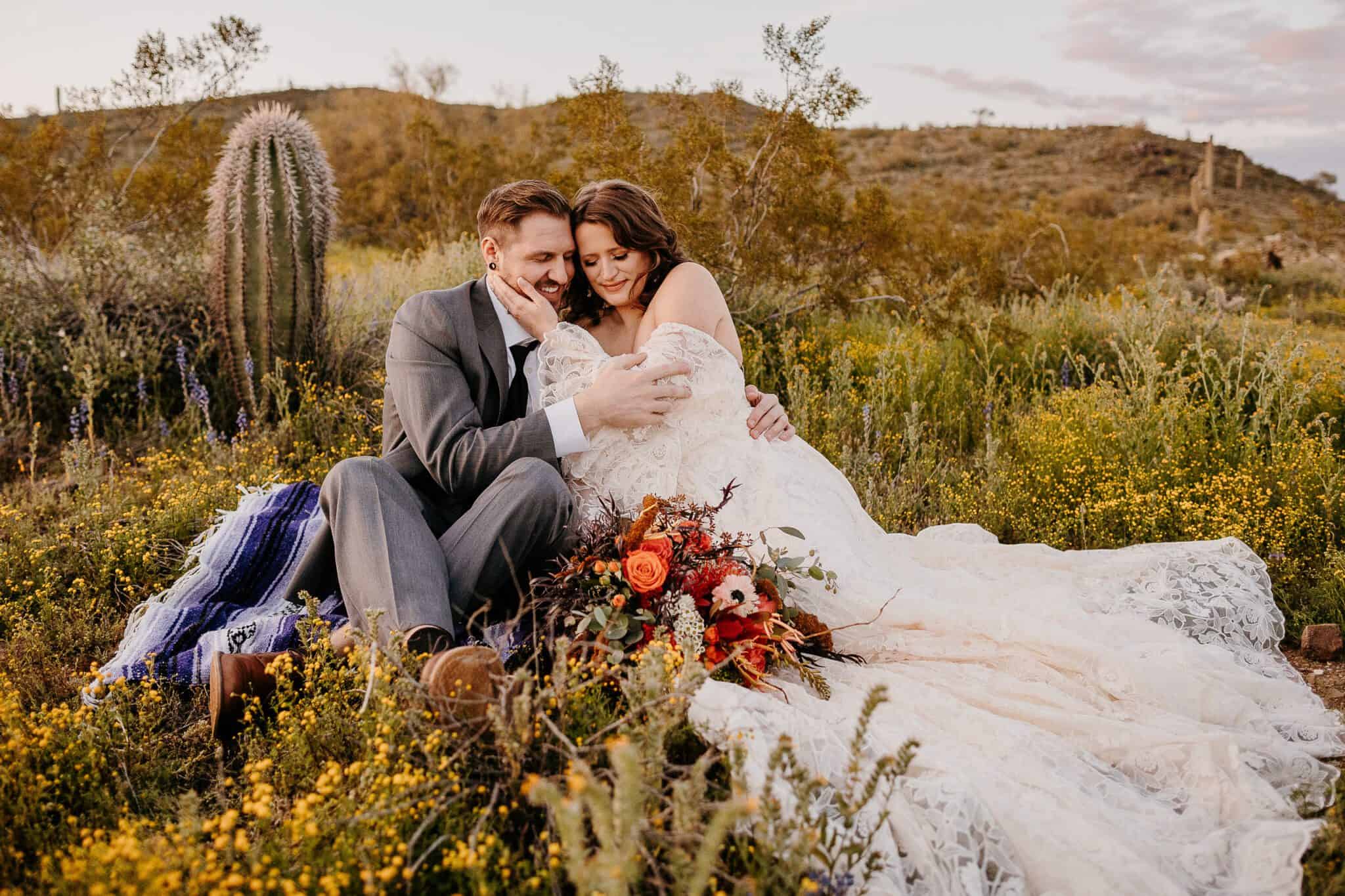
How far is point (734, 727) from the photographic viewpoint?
7.20 feet

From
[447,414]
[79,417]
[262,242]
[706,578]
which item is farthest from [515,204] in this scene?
[79,417]

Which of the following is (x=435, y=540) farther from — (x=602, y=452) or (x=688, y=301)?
(x=688, y=301)

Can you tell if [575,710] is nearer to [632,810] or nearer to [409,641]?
[409,641]

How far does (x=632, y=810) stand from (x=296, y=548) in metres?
2.73

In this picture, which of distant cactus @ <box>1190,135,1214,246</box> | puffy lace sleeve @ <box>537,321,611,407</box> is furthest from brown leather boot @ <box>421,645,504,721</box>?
distant cactus @ <box>1190,135,1214,246</box>

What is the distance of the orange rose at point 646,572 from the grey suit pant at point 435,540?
39 cm

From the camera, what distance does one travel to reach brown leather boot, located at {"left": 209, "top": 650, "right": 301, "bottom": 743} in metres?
2.60

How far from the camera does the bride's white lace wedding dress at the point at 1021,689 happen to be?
2.08 metres

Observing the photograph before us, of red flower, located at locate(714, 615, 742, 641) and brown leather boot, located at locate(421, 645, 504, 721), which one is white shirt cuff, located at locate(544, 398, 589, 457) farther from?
brown leather boot, located at locate(421, 645, 504, 721)

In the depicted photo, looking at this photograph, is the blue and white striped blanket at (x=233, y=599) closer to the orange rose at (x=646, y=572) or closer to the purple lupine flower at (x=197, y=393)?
the orange rose at (x=646, y=572)

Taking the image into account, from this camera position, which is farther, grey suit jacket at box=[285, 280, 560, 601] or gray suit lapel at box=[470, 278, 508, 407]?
gray suit lapel at box=[470, 278, 508, 407]

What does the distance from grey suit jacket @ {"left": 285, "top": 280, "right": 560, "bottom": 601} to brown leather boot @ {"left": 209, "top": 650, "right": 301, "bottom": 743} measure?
0.57 meters

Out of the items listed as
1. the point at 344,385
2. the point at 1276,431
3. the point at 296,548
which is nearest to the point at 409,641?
the point at 296,548

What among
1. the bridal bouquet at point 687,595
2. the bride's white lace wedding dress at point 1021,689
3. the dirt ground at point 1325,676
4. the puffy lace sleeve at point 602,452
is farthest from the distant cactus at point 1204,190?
the bridal bouquet at point 687,595
